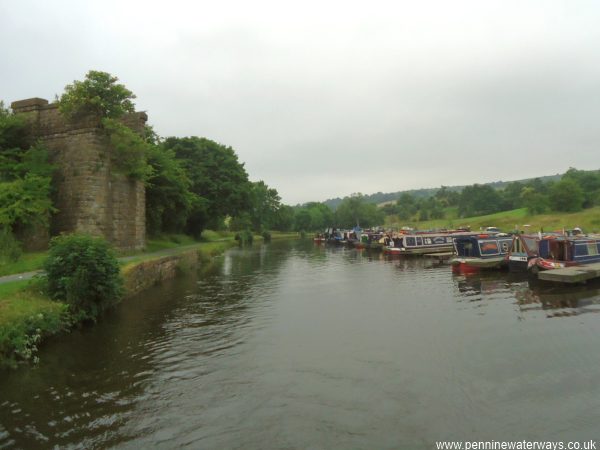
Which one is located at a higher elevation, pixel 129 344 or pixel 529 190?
pixel 529 190

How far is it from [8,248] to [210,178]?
28057 mm

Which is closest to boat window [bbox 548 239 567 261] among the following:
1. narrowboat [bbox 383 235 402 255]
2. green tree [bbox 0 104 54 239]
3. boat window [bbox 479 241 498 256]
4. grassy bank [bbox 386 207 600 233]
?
boat window [bbox 479 241 498 256]

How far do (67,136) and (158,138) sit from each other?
17833 millimetres

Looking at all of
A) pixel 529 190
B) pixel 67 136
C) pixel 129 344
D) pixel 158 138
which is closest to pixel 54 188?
pixel 67 136

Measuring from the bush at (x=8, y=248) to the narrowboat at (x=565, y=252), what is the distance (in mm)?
23864

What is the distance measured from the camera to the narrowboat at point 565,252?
21.1m

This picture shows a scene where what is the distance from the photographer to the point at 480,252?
85.2ft

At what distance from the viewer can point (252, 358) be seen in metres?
9.74

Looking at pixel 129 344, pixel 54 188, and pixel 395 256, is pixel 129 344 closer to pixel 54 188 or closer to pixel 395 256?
pixel 54 188

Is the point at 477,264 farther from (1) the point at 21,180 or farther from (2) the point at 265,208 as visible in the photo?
(2) the point at 265,208

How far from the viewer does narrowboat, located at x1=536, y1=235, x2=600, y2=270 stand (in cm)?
2111

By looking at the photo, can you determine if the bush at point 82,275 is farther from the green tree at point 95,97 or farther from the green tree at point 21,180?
the green tree at point 95,97

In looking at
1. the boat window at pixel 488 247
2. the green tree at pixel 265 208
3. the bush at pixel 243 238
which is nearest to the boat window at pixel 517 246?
the boat window at pixel 488 247

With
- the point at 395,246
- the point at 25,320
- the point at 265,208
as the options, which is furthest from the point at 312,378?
the point at 265,208
